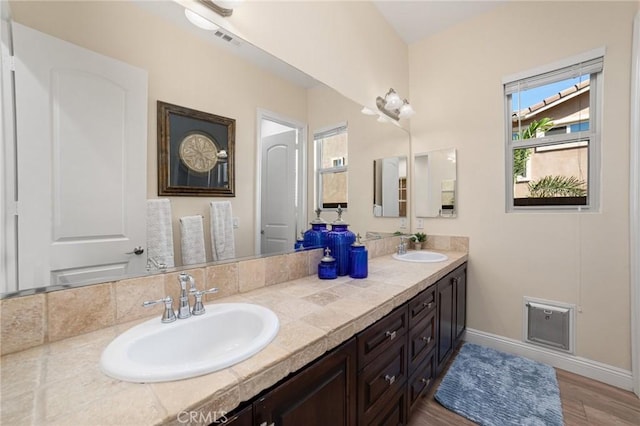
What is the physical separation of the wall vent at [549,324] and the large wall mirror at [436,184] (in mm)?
951

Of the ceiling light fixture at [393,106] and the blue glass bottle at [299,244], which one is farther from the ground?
the ceiling light fixture at [393,106]

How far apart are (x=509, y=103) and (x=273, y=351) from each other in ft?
8.78

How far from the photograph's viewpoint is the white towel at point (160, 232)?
95 cm

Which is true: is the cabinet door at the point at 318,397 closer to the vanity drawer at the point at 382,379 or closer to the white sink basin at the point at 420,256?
the vanity drawer at the point at 382,379

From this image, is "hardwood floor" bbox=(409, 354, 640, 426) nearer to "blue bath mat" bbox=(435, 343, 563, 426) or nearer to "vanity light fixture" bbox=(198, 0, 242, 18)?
"blue bath mat" bbox=(435, 343, 563, 426)

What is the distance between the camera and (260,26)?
1.37m

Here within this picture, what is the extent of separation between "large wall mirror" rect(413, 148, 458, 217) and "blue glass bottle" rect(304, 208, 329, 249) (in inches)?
56.6

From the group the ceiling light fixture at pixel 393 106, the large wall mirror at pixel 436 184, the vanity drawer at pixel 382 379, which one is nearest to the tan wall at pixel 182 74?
the vanity drawer at pixel 382 379

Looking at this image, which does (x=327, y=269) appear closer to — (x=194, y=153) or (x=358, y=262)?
(x=358, y=262)

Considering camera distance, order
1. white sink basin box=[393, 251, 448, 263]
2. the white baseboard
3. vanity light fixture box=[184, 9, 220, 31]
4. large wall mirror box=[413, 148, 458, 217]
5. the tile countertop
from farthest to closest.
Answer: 1. large wall mirror box=[413, 148, 458, 217]
2. white sink basin box=[393, 251, 448, 263]
3. the white baseboard
4. vanity light fixture box=[184, 9, 220, 31]
5. the tile countertop

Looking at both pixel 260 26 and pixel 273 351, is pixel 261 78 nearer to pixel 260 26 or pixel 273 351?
pixel 260 26

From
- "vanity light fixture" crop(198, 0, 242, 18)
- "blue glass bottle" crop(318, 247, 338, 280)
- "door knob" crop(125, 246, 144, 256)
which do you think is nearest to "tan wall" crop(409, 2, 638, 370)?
"blue glass bottle" crop(318, 247, 338, 280)

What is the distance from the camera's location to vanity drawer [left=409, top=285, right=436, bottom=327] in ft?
4.48

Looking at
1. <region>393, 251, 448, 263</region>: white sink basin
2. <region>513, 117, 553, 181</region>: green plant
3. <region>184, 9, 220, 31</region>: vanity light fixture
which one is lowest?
<region>393, 251, 448, 263</region>: white sink basin
